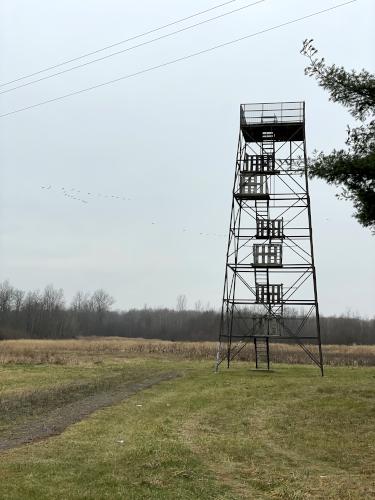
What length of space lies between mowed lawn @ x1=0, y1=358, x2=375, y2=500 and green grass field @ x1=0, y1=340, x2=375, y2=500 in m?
0.02

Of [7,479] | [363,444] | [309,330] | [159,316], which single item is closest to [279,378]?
[363,444]

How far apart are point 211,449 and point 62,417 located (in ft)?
14.8

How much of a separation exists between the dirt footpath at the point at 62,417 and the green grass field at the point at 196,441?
0.08m

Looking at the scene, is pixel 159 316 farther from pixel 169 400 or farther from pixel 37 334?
pixel 169 400

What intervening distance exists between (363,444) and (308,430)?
4.93ft

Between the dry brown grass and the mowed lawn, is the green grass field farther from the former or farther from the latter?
the dry brown grass

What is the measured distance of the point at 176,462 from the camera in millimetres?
7723

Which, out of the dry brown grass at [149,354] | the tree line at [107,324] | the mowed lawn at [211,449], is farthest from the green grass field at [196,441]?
the tree line at [107,324]

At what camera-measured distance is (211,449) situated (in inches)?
355

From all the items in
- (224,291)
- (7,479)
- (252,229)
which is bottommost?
(7,479)

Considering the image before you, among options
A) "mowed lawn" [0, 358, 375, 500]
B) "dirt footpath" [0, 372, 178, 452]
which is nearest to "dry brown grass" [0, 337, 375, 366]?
"dirt footpath" [0, 372, 178, 452]

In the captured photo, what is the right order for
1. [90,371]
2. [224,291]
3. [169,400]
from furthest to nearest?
[90,371], [224,291], [169,400]

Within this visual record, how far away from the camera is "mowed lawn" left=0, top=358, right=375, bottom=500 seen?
258 inches

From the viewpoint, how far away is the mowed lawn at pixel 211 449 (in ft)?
21.5
